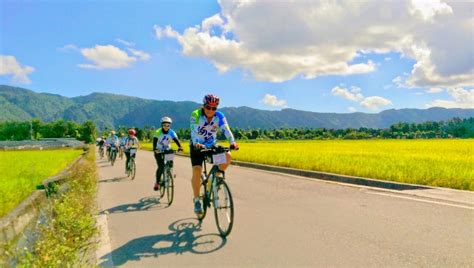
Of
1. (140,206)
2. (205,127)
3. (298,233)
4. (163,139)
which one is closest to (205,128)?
(205,127)

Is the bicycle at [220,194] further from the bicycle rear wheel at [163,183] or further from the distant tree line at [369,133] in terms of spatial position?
the distant tree line at [369,133]

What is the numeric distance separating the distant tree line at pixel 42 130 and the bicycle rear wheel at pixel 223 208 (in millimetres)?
137900

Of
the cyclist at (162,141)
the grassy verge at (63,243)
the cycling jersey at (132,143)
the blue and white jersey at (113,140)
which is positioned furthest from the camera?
the blue and white jersey at (113,140)

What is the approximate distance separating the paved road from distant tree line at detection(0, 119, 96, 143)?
136284 millimetres

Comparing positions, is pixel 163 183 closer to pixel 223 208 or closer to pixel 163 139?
pixel 163 139

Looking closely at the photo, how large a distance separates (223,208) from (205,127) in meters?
1.39

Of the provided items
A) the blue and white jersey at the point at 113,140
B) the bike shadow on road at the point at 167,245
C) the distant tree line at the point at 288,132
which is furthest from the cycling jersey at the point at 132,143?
the distant tree line at the point at 288,132

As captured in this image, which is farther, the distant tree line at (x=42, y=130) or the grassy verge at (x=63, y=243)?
the distant tree line at (x=42, y=130)

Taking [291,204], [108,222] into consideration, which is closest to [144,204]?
[108,222]

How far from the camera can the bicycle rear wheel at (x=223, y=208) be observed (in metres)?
6.04

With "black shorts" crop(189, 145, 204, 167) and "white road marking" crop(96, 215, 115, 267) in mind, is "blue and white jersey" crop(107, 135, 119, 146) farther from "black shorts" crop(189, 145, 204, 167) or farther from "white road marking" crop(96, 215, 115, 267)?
"black shorts" crop(189, 145, 204, 167)

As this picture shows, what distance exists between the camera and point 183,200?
9539mm

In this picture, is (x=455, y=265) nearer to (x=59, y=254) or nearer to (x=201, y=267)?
(x=201, y=267)

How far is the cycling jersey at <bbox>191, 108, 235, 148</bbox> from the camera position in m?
6.57
